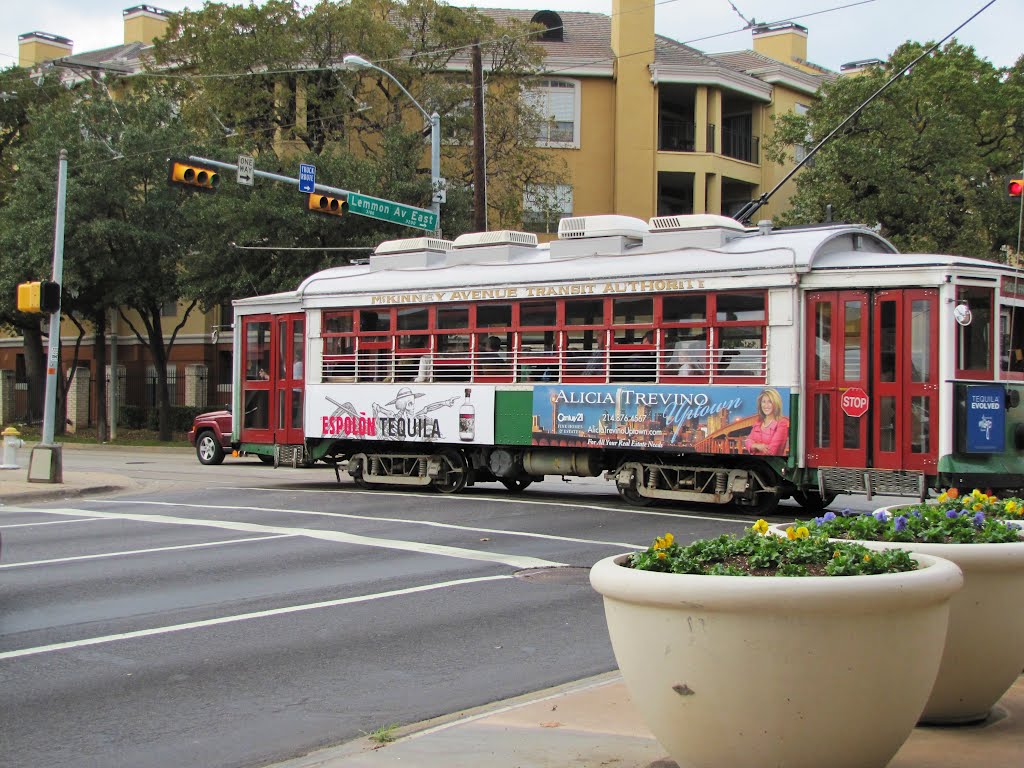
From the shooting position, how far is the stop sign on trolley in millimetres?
14867

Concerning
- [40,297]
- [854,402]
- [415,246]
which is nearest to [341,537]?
[854,402]

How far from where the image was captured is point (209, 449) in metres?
29.4

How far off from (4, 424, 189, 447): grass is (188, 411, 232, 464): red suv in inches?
366

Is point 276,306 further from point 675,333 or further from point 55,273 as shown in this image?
point 675,333

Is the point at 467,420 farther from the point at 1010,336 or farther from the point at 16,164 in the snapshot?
the point at 16,164

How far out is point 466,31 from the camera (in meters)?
37.8

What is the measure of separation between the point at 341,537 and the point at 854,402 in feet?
21.7

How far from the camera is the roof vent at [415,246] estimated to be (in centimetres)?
2020

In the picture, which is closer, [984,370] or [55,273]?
[984,370]

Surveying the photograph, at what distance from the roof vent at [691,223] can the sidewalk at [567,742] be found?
10510mm

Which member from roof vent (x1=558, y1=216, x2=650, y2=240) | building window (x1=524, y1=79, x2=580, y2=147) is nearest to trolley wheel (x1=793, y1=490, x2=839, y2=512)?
roof vent (x1=558, y1=216, x2=650, y2=240)

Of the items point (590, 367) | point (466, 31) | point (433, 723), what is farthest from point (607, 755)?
point (466, 31)

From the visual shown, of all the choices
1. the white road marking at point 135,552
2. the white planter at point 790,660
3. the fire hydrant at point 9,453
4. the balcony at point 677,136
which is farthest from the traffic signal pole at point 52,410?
the balcony at point 677,136

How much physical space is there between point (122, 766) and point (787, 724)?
3400mm
